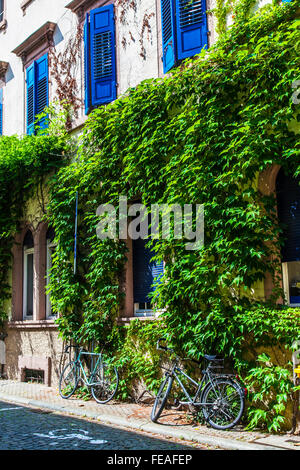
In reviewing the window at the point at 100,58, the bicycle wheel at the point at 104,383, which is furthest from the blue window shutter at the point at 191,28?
the bicycle wheel at the point at 104,383

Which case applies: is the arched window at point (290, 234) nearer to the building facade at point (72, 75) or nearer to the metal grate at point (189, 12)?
the building facade at point (72, 75)

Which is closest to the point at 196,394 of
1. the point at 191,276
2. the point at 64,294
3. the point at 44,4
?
the point at 191,276

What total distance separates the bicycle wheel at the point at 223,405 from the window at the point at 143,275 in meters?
2.88

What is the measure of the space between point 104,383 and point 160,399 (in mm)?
2037

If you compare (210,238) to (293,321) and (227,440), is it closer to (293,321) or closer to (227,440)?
(293,321)

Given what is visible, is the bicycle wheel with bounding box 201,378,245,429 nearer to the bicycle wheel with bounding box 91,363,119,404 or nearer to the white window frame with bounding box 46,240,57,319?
the bicycle wheel with bounding box 91,363,119,404

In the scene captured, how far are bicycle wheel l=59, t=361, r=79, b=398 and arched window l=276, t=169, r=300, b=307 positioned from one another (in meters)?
4.73

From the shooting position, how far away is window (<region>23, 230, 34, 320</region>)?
13641mm

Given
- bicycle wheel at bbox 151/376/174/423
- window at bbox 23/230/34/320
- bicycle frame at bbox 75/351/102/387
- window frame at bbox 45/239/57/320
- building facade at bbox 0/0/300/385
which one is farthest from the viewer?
window at bbox 23/230/34/320

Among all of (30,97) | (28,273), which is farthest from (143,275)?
(30,97)

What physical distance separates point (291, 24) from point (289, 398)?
518 centimetres

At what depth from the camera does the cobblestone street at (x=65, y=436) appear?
6273 millimetres

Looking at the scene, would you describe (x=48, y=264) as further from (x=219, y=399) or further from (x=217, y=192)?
(x=219, y=399)

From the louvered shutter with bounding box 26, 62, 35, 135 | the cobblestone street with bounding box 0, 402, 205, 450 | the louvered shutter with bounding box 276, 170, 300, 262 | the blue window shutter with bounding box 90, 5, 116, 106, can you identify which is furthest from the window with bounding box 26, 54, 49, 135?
the cobblestone street with bounding box 0, 402, 205, 450
